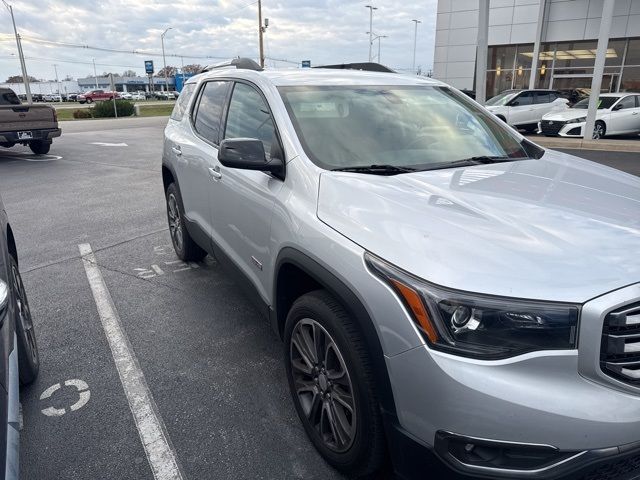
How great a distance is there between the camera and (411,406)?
5.58 feet

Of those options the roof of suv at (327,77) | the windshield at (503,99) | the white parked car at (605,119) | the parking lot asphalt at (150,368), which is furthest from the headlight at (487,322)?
the windshield at (503,99)

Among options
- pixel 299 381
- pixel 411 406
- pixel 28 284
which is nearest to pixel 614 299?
pixel 411 406

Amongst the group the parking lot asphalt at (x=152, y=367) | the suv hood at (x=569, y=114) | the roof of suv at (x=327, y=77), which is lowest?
the parking lot asphalt at (x=152, y=367)

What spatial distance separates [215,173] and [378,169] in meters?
1.38

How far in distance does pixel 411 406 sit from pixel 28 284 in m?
4.17

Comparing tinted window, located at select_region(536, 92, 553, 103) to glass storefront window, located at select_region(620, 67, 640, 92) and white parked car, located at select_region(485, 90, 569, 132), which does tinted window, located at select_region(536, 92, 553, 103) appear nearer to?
white parked car, located at select_region(485, 90, 569, 132)

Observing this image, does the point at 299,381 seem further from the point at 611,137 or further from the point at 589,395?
the point at 611,137

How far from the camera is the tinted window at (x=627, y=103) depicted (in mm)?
15719

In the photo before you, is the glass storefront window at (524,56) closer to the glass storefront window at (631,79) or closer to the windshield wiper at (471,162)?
the glass storefront window at (631,79)

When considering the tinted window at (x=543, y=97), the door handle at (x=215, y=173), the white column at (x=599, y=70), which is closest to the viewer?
the door handle at (x=215, y=173)

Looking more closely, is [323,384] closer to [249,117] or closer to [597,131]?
[249,117]

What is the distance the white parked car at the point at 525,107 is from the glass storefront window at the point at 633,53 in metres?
10.3

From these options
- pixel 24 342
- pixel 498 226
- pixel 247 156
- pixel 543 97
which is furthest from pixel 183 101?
pixel 543 97

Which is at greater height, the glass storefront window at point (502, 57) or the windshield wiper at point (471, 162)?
the glass storefront window at point (502, 57)
